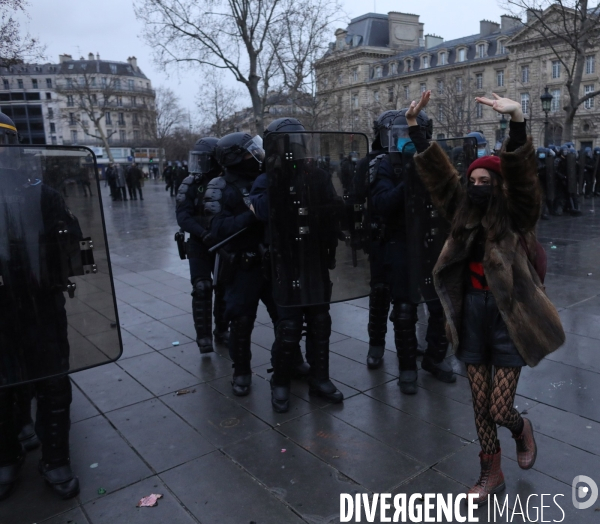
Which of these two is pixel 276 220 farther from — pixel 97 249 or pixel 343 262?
pixel 97 249

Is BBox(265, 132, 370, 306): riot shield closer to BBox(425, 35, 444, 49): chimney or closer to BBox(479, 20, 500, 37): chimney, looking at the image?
BBox(479, 20, 500, 37): chimney

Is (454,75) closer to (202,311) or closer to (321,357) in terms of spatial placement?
(202,311)

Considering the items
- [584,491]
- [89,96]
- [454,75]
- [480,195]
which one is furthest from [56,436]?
[89,96]

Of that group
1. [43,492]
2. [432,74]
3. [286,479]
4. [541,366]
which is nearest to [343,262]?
[286,479]

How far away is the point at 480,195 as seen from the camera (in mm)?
2533

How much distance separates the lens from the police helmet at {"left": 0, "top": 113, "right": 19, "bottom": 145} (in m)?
2.86

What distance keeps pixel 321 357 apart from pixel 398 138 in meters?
1.58

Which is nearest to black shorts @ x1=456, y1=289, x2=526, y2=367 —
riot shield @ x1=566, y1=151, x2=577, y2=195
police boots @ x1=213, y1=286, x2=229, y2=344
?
police boots @ x1=213, y1=286, x2=229, y2=344

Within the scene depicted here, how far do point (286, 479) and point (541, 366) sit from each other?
94.4 inches

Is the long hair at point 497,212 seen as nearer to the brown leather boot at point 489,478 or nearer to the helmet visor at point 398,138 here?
the brown leather boot at point 489,478

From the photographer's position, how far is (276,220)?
11.4ft

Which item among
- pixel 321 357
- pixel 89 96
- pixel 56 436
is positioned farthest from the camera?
pixel 89 96

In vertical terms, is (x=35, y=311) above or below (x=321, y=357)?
above

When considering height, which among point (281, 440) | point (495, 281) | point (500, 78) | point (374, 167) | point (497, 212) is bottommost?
point (281, 440)
